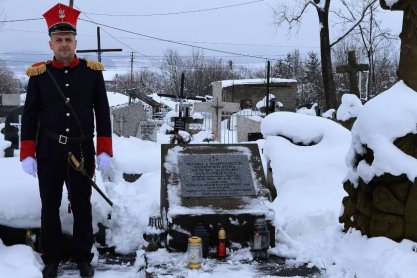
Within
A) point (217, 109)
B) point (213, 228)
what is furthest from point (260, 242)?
point (217, 109)

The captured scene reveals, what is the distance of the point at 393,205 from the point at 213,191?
1816 mm

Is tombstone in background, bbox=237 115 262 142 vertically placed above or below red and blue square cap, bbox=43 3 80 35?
below

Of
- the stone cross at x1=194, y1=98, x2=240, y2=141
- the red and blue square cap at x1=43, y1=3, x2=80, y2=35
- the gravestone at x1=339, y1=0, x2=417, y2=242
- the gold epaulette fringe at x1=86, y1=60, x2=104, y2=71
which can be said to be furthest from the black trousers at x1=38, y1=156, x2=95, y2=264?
the stone cross at x1=194, y1=98, x2=240, y2=141

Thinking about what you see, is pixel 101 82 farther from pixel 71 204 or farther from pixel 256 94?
pixel 256 94

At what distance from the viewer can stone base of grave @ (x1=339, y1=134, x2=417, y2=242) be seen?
4309 millimetres

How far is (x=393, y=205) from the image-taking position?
437 centimetres

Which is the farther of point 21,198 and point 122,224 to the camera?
point 122,224

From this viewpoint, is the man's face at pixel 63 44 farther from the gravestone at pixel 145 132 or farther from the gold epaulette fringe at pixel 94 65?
the gravestone at pixel 145 132

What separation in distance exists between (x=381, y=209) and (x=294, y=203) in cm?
171

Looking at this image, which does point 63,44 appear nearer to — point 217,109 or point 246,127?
point 246,127

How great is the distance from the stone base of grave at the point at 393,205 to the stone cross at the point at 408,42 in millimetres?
599

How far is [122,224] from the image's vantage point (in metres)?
5.21

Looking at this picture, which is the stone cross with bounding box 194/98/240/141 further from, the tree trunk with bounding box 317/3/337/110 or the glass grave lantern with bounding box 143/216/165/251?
the glass grave lantern with bounding box 143/216/165/251

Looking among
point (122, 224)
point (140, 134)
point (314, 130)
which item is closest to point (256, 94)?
point (140, 134)
